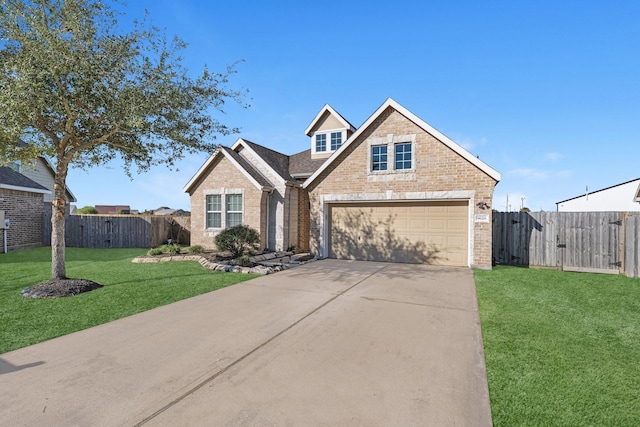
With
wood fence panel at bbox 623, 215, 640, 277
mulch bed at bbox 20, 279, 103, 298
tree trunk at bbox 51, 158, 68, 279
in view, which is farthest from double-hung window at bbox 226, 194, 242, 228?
wood fence panel at bbox 623, 215, 640, 277

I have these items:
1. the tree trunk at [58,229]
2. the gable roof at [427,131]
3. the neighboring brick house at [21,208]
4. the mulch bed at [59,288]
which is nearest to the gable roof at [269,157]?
the gable roof at [427,131]

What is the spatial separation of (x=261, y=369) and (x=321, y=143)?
1544 centimetres

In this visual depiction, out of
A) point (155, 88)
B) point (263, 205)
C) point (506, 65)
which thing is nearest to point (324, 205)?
point (263, 205)

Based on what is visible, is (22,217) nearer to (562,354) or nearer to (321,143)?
(321,143)

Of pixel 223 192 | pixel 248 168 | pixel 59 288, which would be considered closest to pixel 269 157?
pixel 248 168

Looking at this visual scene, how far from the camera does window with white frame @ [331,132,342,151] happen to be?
17500 millimetres

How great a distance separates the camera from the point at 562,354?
4117 mm

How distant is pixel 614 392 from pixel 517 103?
531 inches

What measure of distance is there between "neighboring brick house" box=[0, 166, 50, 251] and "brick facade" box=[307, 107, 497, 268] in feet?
50.7

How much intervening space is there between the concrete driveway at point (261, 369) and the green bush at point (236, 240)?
18.1ft

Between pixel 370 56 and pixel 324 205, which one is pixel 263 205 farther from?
pixel 370 56

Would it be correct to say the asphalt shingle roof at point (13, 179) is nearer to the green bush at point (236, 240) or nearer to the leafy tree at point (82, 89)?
the leafy tree at point (82, 89)

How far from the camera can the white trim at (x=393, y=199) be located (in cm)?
1110

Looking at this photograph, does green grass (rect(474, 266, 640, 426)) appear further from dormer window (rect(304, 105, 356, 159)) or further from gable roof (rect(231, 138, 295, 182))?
dormer window (rect(304, 105, 356, 159))
